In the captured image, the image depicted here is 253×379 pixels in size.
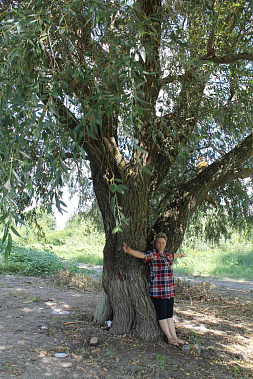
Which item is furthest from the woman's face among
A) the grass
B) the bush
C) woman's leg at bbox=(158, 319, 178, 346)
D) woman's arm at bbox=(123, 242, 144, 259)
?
the bush

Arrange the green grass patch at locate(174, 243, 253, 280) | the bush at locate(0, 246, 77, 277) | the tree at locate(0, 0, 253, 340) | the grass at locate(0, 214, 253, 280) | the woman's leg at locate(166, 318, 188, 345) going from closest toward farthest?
the tree at locate(0, 0, 253, 340), the woman's leg at locate(166, 318, 188, 345), the bush at locate(0, 246, 77, 277), the grass at locate(0, 214, 253, 280), the green grass patch at locate(174, 243, 253, 280)

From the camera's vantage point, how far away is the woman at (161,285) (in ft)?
15.4

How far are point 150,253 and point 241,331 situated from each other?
6.83 feet

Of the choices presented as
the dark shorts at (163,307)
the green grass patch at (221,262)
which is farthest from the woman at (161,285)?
the green grass patch at (221,262)

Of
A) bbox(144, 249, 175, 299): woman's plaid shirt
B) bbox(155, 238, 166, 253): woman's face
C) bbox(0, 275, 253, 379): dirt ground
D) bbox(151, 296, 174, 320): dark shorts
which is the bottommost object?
bbox(0, 275, 253, 379): dirt ground

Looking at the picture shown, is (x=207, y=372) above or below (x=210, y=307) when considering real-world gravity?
below

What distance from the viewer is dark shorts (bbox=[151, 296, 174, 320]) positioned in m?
4.70

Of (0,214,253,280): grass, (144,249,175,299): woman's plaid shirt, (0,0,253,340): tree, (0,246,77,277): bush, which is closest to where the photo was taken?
(0,0,253,340): tree

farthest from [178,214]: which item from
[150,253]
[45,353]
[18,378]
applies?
[18,378]

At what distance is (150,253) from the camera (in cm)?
473

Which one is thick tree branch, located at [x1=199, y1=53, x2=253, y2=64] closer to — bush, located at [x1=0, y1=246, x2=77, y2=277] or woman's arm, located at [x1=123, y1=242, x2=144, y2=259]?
woman's arm, located at [x1=123, y1=242, x2=144, y2=259]

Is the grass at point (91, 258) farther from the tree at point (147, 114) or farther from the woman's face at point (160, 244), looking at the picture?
the woman's face at point (160, 244)

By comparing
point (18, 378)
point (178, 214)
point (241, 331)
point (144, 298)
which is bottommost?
point (18, 378)

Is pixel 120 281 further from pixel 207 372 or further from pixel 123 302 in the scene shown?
pixel 207 372
